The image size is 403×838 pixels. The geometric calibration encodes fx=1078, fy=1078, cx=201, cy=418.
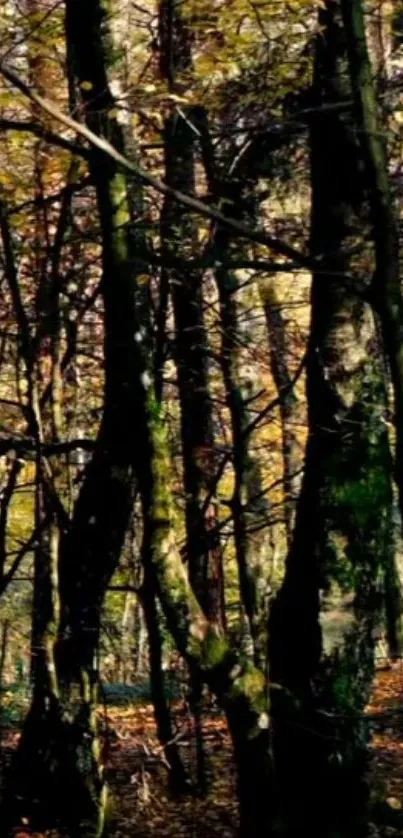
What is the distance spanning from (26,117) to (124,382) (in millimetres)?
3191

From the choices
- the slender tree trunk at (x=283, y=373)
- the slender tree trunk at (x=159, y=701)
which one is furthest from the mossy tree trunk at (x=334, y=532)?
the slender tree trunk at (x=159, y=701)

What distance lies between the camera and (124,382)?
6395 millimetres

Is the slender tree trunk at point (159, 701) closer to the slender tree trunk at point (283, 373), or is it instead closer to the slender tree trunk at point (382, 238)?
the slender tree trunk at point (283, 373)

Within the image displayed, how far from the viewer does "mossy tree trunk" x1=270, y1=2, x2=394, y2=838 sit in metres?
5.79

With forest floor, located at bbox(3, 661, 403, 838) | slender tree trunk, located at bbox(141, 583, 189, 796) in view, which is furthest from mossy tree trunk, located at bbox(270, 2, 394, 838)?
slender tree trunk, located at bbox(141, 583, 189, 796)

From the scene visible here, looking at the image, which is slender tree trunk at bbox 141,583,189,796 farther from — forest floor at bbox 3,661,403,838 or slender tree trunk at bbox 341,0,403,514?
slender tree trunk at bbox 341,0,403,514

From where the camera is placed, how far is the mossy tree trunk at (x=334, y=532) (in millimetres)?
5793

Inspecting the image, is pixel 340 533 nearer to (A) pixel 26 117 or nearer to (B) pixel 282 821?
(B) pixel 282 821

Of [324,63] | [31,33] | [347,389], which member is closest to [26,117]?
[31,33]

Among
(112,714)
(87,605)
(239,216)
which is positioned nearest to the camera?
(87,605)

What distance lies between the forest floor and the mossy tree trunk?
1.21ft

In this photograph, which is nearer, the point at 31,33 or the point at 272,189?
the point at 31,33

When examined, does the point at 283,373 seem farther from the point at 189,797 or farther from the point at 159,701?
the point at 189,797

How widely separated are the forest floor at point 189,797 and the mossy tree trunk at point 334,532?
0.37 metres
